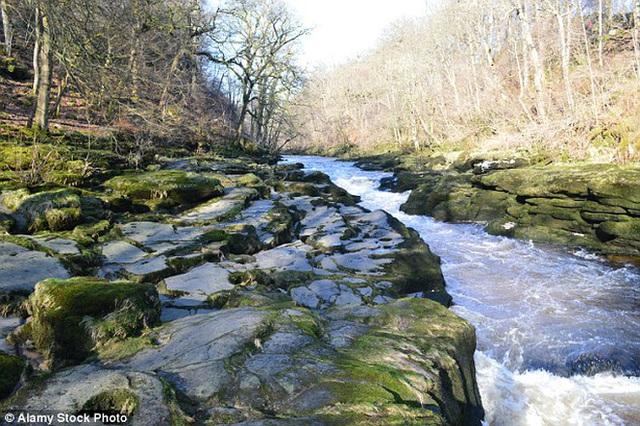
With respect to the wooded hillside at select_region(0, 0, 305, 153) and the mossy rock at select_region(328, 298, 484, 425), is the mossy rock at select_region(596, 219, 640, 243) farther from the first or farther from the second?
the wooded hillside at select_region(0, 0, 305, 153)

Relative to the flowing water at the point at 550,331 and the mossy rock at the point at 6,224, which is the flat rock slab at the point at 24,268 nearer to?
the mossy rock at the point at 6,224

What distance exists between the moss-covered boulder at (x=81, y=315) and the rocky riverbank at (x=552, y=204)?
1027cm

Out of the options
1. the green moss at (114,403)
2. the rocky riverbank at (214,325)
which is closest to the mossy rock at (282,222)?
the rocky riverbank at (214,325)

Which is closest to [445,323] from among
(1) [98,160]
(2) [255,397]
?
(2) [255,397]

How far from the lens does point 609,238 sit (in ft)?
29.2

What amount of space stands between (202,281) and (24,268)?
1944 millimetres

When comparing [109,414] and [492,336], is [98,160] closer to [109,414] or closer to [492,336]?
[109,414]

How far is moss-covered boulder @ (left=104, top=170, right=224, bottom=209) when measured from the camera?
7.88m

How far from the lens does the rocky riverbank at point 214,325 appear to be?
6.95ft

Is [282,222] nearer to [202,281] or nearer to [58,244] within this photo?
[202,281]

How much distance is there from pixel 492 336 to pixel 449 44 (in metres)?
32.5

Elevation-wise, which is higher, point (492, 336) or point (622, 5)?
point (622, 5)

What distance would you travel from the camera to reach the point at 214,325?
10.0 feet

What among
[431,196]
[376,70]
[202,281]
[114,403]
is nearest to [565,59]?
[431,196]
